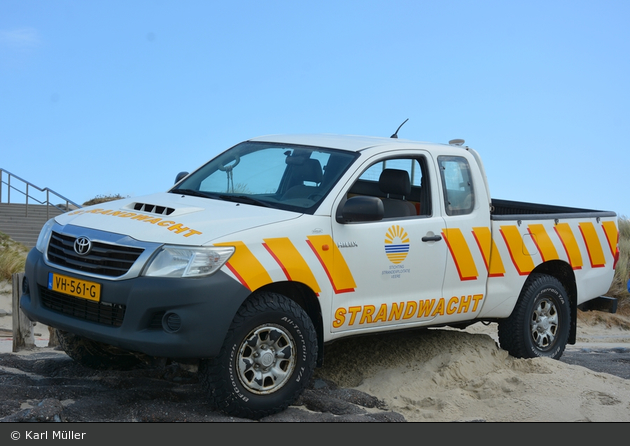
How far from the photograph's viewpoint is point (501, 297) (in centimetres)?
743

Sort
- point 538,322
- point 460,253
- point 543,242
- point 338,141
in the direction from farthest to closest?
point 538,322 < point 543,242 < point 460,253 < point 338,141

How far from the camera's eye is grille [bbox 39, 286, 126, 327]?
5402 millimetres

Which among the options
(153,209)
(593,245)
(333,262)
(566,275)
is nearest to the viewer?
(333,262)

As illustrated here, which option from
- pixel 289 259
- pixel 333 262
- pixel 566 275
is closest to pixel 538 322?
pixel 566 275

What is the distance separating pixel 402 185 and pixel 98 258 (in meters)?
2.76

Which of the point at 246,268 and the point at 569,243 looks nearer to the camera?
the point at 246,268

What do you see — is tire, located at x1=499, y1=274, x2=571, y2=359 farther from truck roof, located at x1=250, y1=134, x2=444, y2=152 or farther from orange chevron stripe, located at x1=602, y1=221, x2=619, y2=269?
truck roof, located at x1=250, y1=134, x2=444, y2=152

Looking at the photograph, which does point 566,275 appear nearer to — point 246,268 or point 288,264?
point 288,264

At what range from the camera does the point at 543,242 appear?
7801mm

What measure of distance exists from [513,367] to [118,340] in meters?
3.97

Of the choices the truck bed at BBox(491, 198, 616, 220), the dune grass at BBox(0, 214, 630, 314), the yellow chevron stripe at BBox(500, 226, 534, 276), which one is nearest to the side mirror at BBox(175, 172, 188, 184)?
the yellow chevron stripe at BBox(500, 226, 534, 276)

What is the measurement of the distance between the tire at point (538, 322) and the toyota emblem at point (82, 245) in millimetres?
4253

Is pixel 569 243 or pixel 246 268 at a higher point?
pixel 569 243

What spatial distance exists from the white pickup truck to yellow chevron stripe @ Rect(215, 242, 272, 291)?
0.01m
